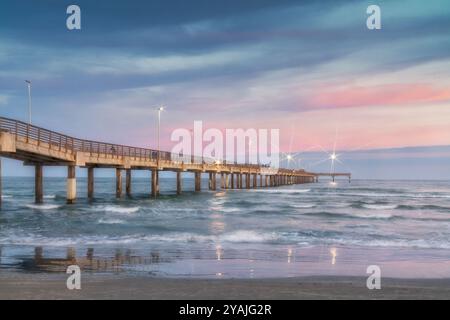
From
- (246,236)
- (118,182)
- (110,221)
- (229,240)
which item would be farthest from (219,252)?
(118,182)

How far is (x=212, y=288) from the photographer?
969 centimetres

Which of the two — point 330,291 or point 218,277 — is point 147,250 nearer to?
point 218,277

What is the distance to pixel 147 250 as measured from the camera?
16.2 m

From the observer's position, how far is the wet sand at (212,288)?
29.2 ft

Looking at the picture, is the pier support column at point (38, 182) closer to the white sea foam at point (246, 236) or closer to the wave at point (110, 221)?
the wave at point (110, 221)

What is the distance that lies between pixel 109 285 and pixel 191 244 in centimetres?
828

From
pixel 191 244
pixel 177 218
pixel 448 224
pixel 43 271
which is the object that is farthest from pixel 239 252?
pixel 448 224

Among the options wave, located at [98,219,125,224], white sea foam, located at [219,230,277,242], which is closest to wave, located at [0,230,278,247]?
white sea foam, located at [219,230,277,242]

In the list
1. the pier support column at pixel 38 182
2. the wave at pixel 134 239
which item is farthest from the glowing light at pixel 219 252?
the pier support column at pixel 38 182

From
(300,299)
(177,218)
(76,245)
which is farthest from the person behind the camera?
(177,218)

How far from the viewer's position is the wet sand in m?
8.90

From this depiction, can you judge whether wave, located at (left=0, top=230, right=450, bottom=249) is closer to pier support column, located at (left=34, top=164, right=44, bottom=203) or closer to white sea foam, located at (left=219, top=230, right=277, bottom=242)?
white sea foam, located at (left=219, top=230, right=277, bottom=242)

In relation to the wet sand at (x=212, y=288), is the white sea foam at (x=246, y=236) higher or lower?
lower

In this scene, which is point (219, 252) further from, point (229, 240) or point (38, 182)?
point (38, 182)
